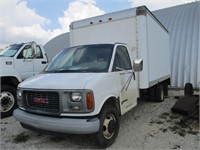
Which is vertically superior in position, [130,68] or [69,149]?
[130,68]

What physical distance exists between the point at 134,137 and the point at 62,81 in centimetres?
209

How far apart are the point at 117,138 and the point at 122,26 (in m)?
3.11

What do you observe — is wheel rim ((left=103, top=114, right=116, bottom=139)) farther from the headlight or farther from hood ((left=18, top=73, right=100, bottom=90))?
hood ((left=18, top=73, right=100, bottom=90))

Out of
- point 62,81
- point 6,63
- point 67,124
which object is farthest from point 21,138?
point 6,63

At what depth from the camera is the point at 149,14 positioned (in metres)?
6.44

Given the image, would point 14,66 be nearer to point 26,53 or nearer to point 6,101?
point 26,53

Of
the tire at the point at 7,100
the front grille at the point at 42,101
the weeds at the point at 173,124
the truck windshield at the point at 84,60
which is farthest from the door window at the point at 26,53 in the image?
the weeds at the point at 173,124

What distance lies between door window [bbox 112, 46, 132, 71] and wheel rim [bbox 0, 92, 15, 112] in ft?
12.7

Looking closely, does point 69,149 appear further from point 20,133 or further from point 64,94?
point 20,133

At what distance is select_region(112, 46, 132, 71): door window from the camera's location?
5032 mm

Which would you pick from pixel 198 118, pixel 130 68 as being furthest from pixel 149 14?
pixel 198 118

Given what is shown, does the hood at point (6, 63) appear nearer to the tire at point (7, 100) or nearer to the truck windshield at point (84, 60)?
the tire at point (7, 100)

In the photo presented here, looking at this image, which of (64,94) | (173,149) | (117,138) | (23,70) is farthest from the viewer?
(23,70)

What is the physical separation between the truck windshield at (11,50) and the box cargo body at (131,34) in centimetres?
202
